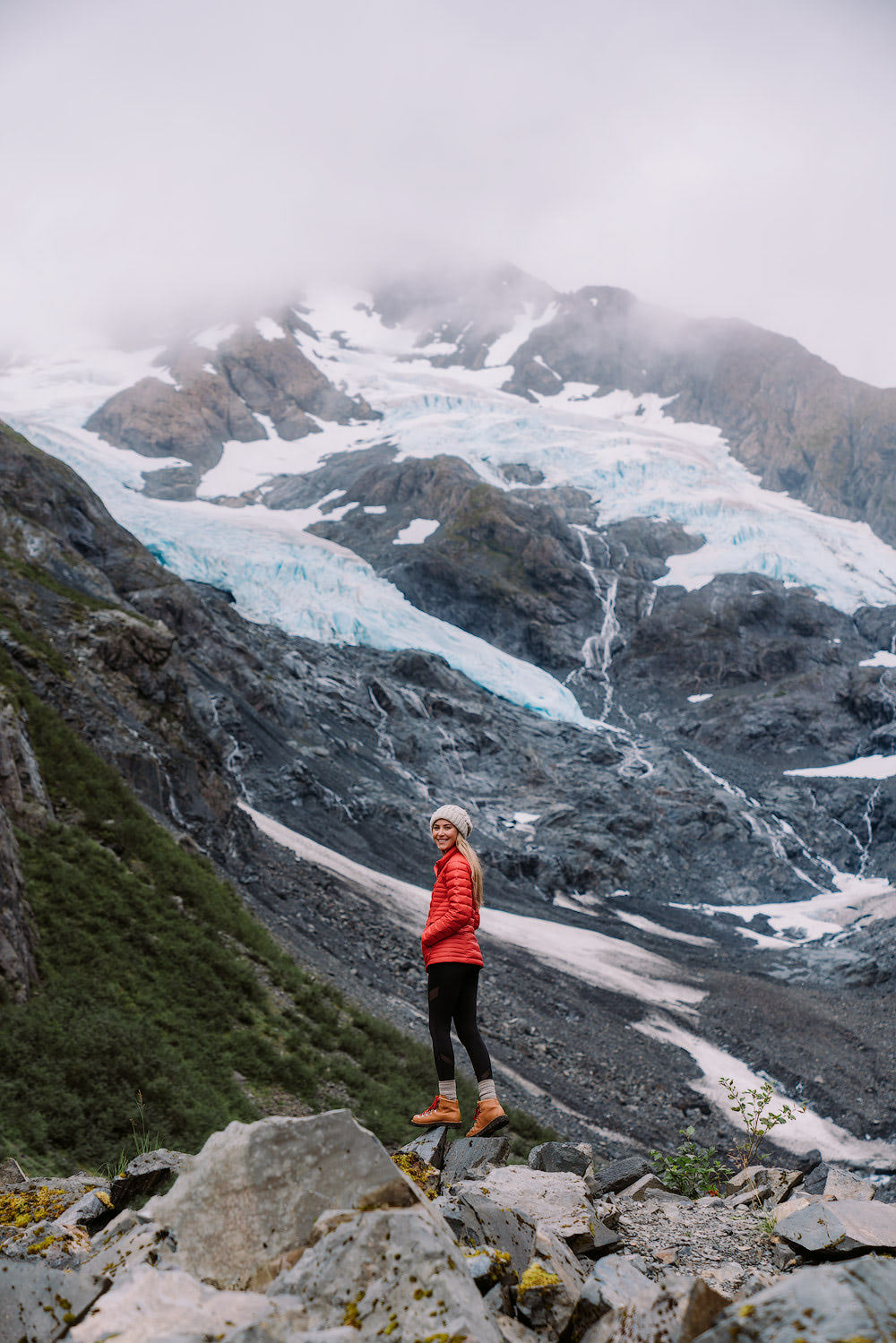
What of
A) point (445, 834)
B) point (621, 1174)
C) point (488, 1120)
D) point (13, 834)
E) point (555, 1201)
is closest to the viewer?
point (555, 1201)

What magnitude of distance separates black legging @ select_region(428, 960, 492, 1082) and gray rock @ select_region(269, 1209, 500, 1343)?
3157mm

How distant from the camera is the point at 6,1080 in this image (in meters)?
7.98

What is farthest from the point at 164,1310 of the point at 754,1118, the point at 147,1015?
the point at 147,1015

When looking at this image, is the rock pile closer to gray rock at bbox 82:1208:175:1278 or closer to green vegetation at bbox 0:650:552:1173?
gray rock at bbox 82:1208:175:1278

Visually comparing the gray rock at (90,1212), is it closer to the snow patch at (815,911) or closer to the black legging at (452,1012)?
the black legging at (452,1012)

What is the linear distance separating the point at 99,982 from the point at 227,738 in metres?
32.6

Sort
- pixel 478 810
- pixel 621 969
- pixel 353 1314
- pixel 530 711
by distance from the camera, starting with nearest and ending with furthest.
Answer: pixel 353 1314 → pixel 621 969 → pixel 478 810 → pixel 530 711

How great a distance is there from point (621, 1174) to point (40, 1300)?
5.38 metres

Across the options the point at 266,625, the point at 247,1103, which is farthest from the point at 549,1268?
the point at 266,625

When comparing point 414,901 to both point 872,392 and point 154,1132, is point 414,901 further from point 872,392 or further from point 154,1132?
point 872,392

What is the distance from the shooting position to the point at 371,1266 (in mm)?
2469

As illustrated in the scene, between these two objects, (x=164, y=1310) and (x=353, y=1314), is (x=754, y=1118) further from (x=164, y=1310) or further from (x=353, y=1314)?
(x=164, y=1310)

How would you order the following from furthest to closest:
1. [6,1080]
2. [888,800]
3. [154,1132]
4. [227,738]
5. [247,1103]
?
[888,800]
[227,738]
[247,1103]
[154,1132]
[6,1080]

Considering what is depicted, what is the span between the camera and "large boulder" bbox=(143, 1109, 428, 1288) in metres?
2.79
